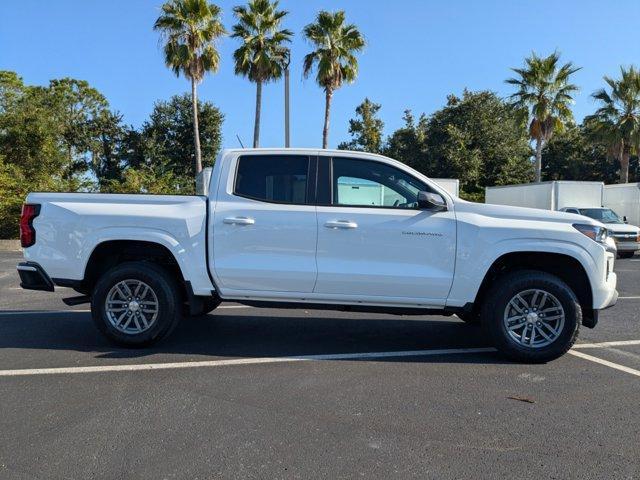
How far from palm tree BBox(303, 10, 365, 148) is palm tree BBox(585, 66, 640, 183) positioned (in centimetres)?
1483

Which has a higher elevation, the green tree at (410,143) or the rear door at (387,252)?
the green tree at (410,143)

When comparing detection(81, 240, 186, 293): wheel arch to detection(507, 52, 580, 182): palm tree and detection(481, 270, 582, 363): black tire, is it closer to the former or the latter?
detection(481, 270, 582, 363): black tire

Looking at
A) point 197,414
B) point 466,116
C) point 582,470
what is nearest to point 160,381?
point 197,414

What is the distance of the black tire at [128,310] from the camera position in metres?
5.43

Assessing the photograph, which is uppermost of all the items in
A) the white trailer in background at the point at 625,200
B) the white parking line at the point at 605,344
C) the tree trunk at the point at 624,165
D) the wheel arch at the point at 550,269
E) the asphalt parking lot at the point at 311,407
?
the tree trunk at the point at 624,165

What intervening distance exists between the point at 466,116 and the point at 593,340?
120 feet

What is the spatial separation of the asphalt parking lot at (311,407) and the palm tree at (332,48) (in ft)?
76.5

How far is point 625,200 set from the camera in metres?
23.3

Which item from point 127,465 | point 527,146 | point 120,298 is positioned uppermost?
point 527,146

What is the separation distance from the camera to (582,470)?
317 cm

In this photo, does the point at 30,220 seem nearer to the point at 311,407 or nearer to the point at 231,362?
the point at 231,362

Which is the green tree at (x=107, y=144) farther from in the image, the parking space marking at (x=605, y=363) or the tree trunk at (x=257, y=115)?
the parking space marking at (x=605, y=363)

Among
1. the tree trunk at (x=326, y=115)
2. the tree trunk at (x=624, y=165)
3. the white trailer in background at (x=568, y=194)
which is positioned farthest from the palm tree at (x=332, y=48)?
the tree trunk at (x=624, y=165)

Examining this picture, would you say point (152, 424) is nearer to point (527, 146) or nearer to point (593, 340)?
point (593, 340)
